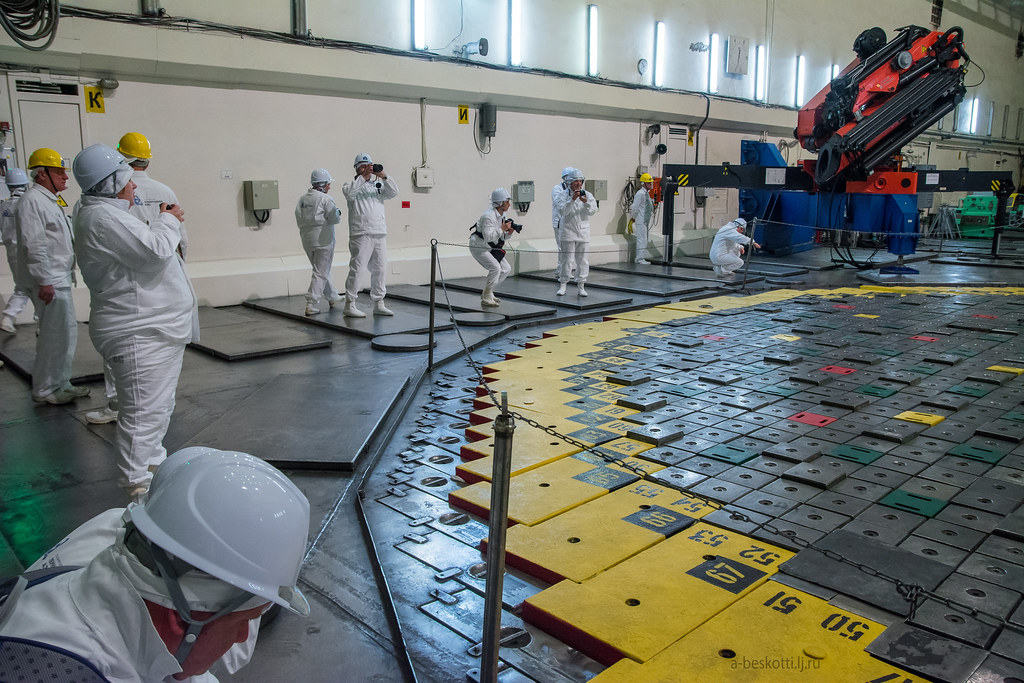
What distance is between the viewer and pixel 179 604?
1.35 meters

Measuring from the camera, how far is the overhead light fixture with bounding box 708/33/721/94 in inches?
693

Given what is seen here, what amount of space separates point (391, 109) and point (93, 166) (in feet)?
28.4

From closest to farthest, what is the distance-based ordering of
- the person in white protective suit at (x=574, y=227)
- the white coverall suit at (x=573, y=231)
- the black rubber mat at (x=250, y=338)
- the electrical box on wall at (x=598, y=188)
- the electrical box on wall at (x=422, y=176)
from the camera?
the black rubber mat at (x=250, y=338)
the person in white protective suit at (x=574, y=227)
the white coverall suit at (x=573, y=231)
the electrical box on wall at (x=422, y=176)
the electrical box on wall at (x=598, y=188)

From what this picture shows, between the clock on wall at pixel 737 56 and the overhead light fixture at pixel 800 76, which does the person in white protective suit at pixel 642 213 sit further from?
the overhead light fixture at pixel 800 76

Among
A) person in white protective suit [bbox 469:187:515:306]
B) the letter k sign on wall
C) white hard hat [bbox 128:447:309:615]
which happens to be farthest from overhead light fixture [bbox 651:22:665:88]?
white hard hat [bbox 128:447:309:615]

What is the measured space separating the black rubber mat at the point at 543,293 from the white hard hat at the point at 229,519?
28.7 feet

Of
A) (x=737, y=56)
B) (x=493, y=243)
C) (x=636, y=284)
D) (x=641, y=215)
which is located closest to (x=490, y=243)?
(x=493, y=243)

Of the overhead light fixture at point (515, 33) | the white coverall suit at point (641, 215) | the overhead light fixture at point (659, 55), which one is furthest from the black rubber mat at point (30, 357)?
the overhead light fixture at point (659, 55)

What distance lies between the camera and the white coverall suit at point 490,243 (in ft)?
32.7

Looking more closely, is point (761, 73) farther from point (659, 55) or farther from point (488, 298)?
point (488, 298)

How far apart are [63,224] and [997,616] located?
21.7ft

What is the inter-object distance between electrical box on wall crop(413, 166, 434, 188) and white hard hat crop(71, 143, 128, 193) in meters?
8.70

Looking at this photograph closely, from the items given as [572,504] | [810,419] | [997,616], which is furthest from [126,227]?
[810,419]

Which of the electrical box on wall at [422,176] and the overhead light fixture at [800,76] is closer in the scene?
the electrical box on wall at [422,176]
